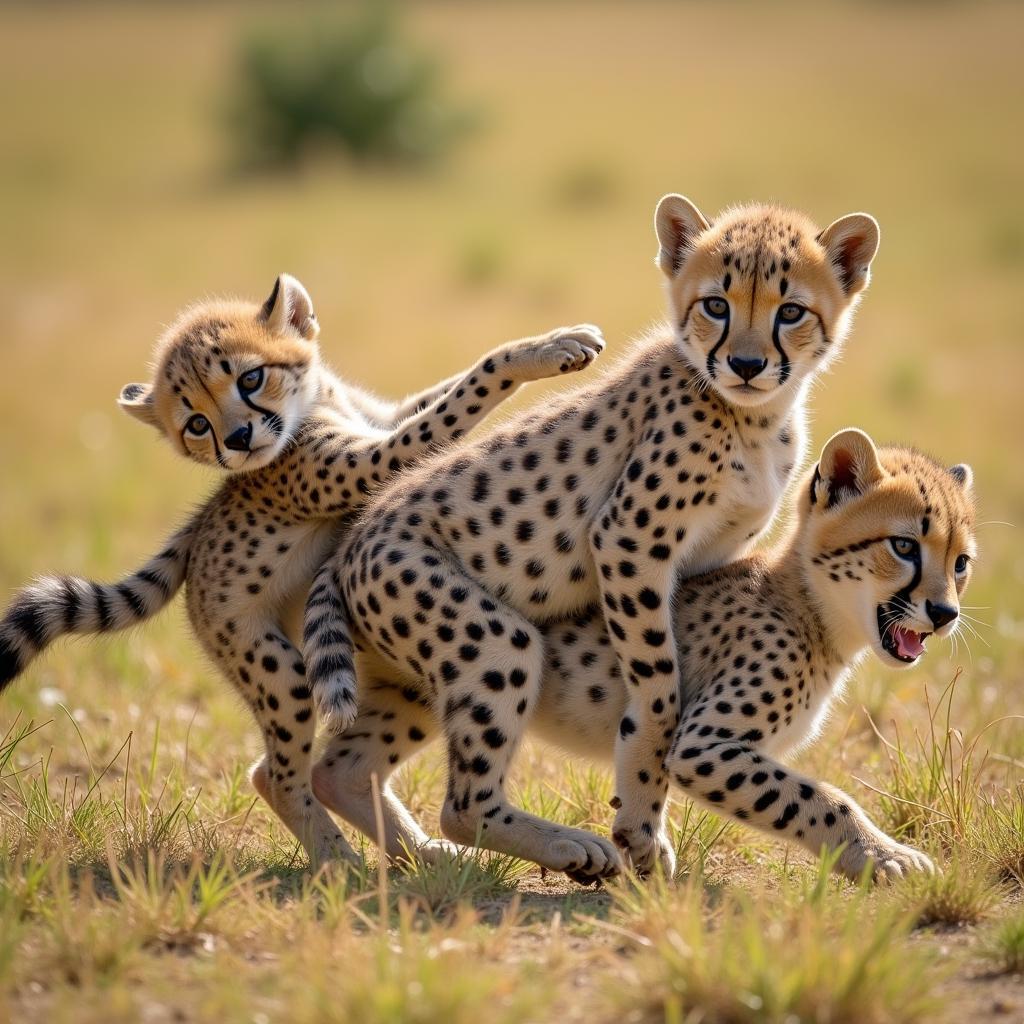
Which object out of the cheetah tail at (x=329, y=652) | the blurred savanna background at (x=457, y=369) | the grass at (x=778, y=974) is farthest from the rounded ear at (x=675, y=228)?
the grass at (x=778, y=974)

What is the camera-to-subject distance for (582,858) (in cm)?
446

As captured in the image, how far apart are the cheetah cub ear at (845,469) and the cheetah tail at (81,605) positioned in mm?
2245

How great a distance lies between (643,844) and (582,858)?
0.87ft

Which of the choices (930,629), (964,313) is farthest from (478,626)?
(964,313)

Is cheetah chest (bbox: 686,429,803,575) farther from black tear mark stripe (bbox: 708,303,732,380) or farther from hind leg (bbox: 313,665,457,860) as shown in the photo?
hind leg (bbox: 313,665,457,860)

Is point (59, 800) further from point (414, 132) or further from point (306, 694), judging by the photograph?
point (414, 132)

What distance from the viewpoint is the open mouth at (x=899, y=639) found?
4617 mm

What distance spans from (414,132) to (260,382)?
72.3 ft

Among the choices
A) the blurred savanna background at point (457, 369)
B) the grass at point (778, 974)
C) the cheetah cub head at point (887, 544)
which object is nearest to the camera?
the grass at point (778, 974)

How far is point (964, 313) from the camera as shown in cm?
1518

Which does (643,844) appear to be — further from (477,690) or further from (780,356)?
(780,356)

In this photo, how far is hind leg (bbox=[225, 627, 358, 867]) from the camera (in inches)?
193

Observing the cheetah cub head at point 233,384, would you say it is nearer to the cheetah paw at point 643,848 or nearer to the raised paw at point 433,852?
the raised paw at point 433,852

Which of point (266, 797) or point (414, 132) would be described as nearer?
point (266, 797)
